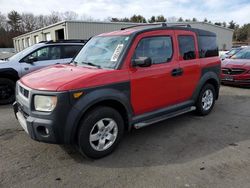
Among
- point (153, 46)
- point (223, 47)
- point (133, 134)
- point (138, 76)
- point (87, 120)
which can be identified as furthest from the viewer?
point (223, 47)

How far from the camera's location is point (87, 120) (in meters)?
3.46

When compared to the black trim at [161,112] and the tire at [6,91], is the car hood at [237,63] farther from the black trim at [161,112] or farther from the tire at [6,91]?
the tire at [6,91]

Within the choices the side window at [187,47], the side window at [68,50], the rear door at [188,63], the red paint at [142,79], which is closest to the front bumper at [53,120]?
the red paint at [142,79]

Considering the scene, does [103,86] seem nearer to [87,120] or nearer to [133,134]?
[87,120]

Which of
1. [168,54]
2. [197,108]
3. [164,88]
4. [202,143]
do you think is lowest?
[202,143]

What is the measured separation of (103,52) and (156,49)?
95cm

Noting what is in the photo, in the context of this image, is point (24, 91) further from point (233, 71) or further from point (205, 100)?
point (233, 71)

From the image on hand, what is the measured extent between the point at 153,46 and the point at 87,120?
1.84 m

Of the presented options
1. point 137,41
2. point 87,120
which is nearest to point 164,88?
point 137,41

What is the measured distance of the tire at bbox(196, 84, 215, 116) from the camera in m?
5.50

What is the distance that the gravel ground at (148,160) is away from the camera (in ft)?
10.3

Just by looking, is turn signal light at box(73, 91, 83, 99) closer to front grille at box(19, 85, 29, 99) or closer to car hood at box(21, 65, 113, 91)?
car hood at box(21, 65, 113, 91)

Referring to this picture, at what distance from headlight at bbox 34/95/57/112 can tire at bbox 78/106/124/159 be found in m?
0.49

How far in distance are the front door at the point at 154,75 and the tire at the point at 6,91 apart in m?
4.63
